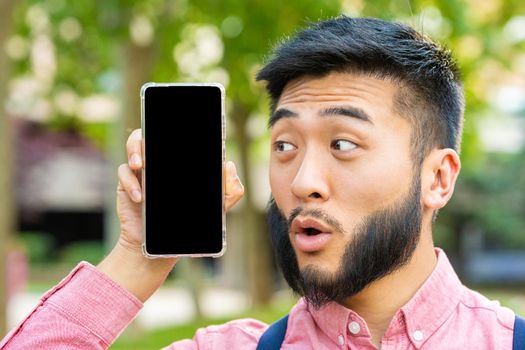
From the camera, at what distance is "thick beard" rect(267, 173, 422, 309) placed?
2.12 metres

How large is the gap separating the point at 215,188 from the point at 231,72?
10132mm

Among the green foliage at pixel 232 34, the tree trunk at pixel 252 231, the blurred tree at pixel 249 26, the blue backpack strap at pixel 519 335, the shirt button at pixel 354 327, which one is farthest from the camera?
the tree trunk at pixel 252 231

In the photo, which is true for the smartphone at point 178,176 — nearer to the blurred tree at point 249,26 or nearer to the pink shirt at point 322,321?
the pink shirt at point 322,321

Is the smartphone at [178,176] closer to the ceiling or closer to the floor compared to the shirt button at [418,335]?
closer to the ceiling

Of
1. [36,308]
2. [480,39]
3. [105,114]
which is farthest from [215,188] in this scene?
[105,114]

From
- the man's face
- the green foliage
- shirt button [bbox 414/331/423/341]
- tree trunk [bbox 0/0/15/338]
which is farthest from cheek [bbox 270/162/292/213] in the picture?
tree trunk [bbox 0/0/15/338]

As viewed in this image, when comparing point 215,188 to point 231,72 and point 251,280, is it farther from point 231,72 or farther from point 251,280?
point 251,280

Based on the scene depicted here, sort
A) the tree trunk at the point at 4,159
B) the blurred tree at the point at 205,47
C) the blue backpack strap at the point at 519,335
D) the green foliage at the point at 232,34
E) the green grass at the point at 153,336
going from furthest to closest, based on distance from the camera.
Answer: the green grass at the point at 153,336 < the blurred tree at the point at 205,47 < the green foliage at the point at 232,34 < the tree trunk at the point at 4,159 < the blue backpack strap at the point at 519,335

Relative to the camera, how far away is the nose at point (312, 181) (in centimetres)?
209

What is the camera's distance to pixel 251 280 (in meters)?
16.0

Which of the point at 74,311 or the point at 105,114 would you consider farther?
the point at 105,114

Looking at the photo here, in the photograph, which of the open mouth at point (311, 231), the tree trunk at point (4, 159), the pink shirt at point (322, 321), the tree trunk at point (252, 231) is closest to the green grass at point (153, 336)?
the tree trunk at point (4, 159)

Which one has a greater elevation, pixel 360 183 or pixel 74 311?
pixel 360 183

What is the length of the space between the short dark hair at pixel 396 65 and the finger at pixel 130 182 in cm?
40
